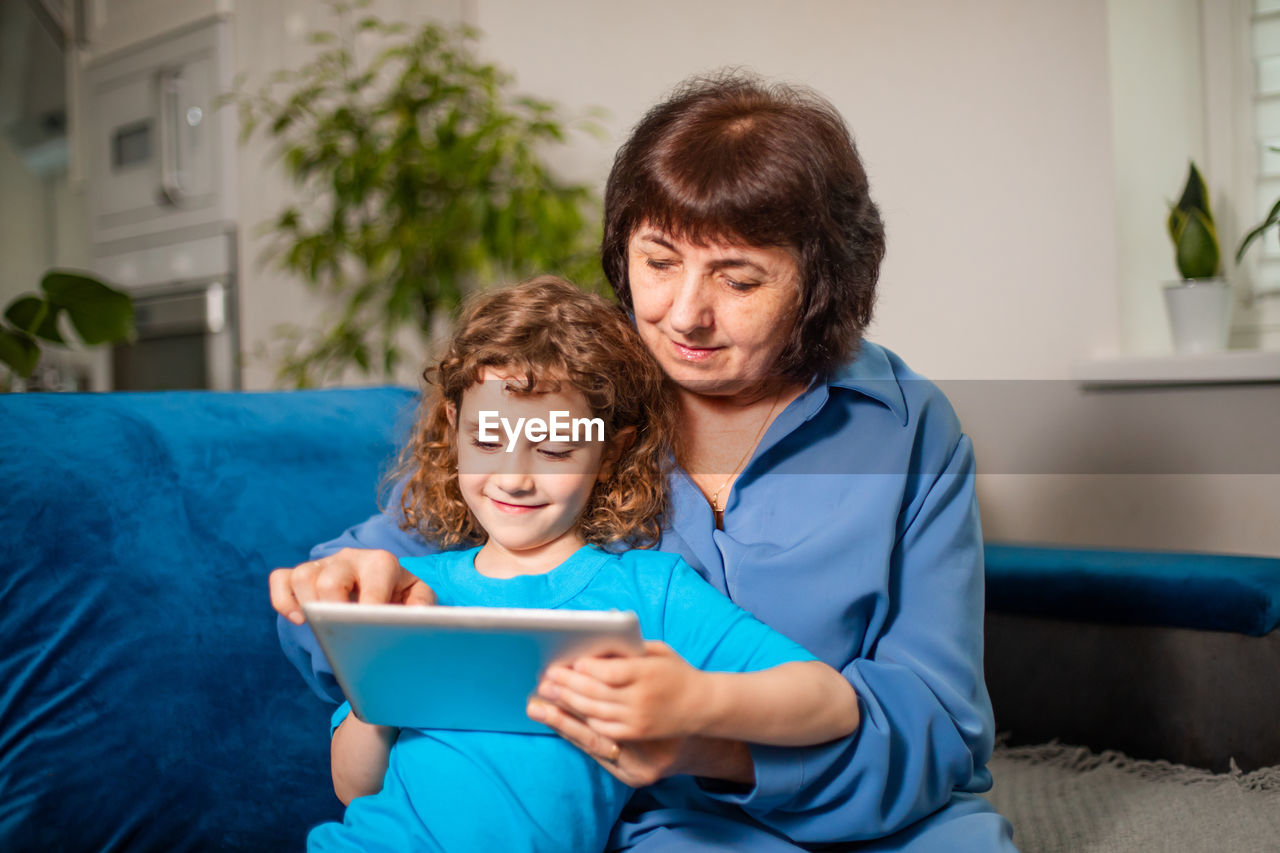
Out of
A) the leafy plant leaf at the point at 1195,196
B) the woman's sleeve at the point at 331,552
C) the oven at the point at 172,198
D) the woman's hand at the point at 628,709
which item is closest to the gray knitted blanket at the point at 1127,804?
the woman's hand at the point at 628,709

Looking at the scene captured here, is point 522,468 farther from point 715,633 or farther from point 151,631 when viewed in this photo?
point 151,631

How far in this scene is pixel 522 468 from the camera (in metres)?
0.85

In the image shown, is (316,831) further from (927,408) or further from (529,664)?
(927,408)

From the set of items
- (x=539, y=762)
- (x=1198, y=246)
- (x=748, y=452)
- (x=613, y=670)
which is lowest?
(x=539, y=762)

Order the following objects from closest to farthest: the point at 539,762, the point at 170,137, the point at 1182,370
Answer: the point at 539,762 < the point at 1182,370 < the point at 170,137

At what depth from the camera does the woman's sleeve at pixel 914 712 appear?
2.64 ft

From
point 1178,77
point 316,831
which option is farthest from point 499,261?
point 316,831

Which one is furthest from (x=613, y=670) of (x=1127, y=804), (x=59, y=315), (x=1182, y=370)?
(x=1182, y=370)

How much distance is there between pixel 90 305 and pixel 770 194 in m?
0.96

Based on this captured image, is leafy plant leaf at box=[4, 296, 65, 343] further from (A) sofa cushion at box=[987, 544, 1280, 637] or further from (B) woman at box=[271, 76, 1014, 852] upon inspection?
(A) sofa cushion at box=[987, 544, 1280, 637]

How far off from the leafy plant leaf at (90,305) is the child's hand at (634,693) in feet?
3.15

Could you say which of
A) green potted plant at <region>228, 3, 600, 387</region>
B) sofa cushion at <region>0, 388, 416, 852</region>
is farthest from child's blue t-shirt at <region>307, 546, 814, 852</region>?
green potted plant at <region>228, 3, 600, 387</region>

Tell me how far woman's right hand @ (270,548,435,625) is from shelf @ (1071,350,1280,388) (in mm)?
1388

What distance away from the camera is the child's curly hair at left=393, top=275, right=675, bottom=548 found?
2.93 feet
